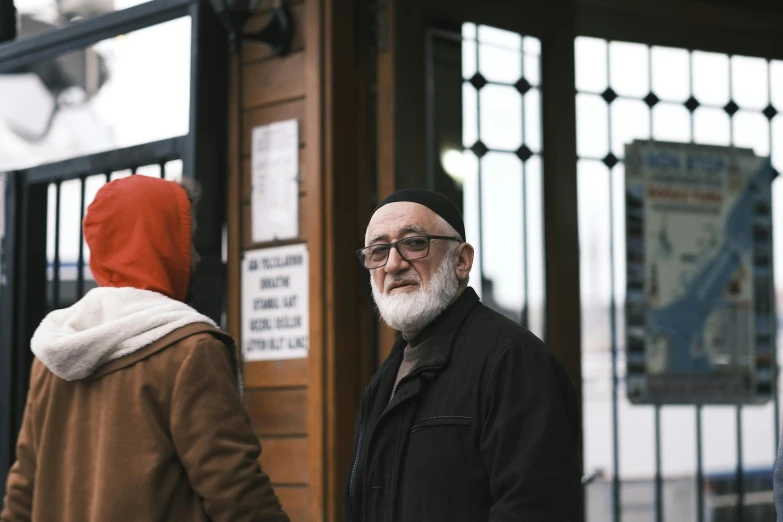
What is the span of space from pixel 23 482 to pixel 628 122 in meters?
3.39

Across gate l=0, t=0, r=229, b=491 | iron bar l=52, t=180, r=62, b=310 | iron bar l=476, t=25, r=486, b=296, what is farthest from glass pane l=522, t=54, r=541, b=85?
iron bar l=52, t=180, r=62, b=310

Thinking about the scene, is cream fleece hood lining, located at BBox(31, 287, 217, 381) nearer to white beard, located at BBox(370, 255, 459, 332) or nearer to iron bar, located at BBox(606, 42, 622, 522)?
white beard, located at BBox(370, 255, 459, 332)

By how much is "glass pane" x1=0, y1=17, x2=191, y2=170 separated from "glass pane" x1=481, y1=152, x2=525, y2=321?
3.74ft

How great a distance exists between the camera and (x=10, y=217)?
4.77 metres

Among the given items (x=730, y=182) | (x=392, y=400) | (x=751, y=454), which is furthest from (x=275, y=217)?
(x=751, y=454)

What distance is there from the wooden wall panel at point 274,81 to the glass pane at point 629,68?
1700mm

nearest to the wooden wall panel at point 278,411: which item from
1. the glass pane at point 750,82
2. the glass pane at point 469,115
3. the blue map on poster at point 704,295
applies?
the glass pane at point 469,115

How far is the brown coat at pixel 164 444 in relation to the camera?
2.34 meters

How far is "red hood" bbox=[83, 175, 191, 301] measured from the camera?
2531 mm

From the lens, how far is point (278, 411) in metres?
3.90

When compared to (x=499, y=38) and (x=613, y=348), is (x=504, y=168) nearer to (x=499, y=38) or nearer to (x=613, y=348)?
(x=499, y=38)

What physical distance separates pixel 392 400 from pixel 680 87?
134 inches

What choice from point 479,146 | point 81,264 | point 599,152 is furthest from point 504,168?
point 81,264

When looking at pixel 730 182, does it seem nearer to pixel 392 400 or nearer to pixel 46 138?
pixel 46 138
